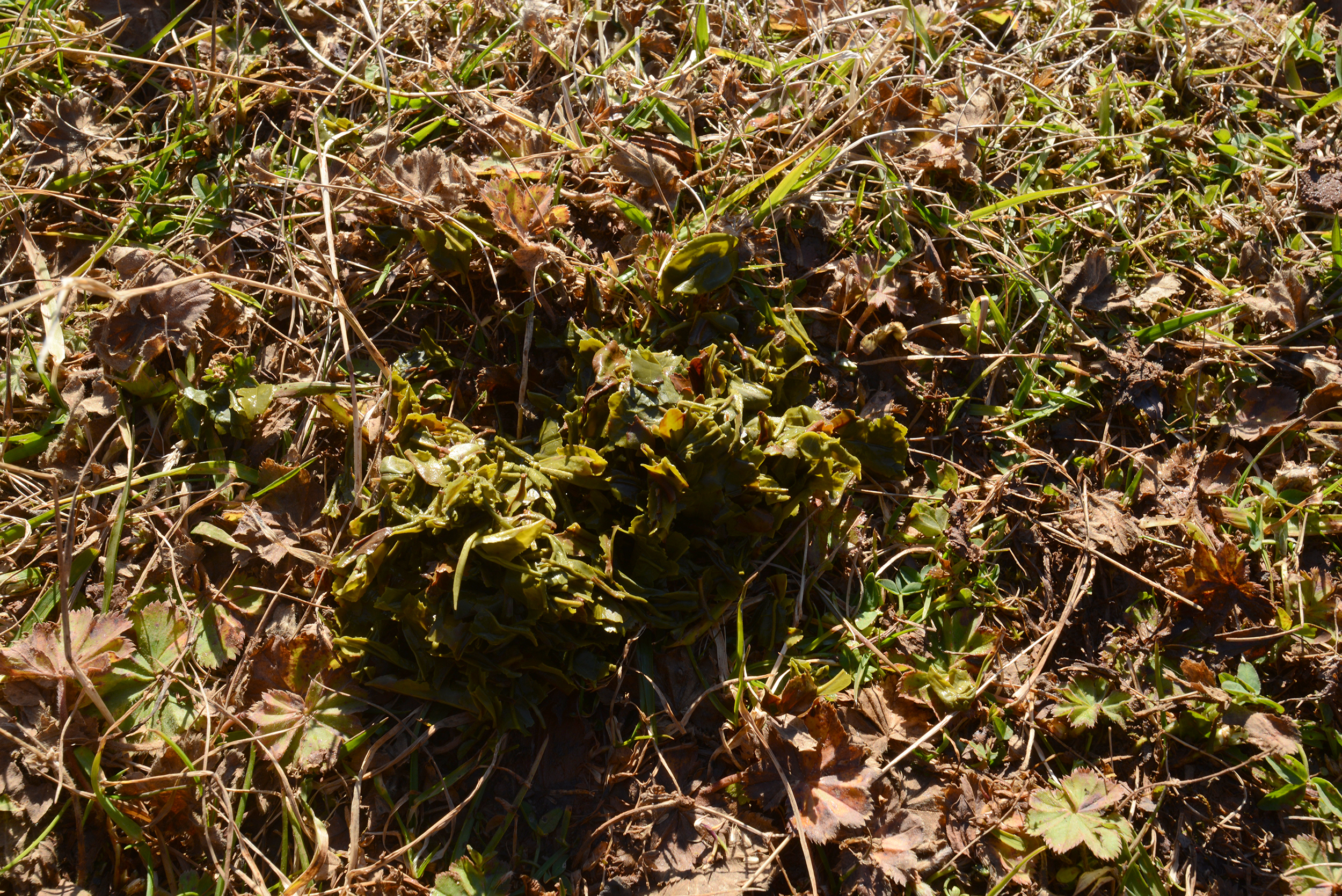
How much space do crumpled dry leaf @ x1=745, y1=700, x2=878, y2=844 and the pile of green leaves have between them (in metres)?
0.34

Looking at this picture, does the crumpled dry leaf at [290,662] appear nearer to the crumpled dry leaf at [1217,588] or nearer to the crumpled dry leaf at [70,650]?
the crumpled dry leaf at [70,650]

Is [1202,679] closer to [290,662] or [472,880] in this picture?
[472,880]

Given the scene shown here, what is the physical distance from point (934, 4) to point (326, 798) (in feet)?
9.98

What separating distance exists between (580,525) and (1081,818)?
136 centimetres

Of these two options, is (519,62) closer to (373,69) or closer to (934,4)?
(373,69)

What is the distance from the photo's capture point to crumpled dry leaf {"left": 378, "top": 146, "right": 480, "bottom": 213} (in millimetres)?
2328

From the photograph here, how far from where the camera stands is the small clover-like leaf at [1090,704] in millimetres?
2121

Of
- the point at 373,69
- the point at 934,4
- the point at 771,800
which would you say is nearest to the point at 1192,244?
the point at 934,4

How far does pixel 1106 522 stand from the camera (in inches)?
91.9

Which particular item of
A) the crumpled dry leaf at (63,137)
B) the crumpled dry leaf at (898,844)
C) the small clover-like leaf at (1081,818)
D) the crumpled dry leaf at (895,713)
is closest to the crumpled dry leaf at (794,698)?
the crumpled dry leaf at (895,713)

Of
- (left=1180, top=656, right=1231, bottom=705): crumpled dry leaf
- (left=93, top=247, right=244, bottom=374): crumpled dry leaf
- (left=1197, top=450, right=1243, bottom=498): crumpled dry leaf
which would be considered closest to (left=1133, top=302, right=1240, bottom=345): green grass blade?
(left=1197, top=450, right=1243, bottom=498): crumpled dry leaf

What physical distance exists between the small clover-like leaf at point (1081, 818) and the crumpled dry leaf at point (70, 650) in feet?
7.23

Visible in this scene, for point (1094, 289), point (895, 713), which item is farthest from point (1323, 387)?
point (895, 713)

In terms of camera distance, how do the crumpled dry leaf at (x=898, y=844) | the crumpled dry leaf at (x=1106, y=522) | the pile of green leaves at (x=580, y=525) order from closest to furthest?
the pile of green leaves at (x=580, y=525) → the crumpled dry leaf at (x=898, y=844) → the crumpled dry leaf at (x=1106, y=522)
